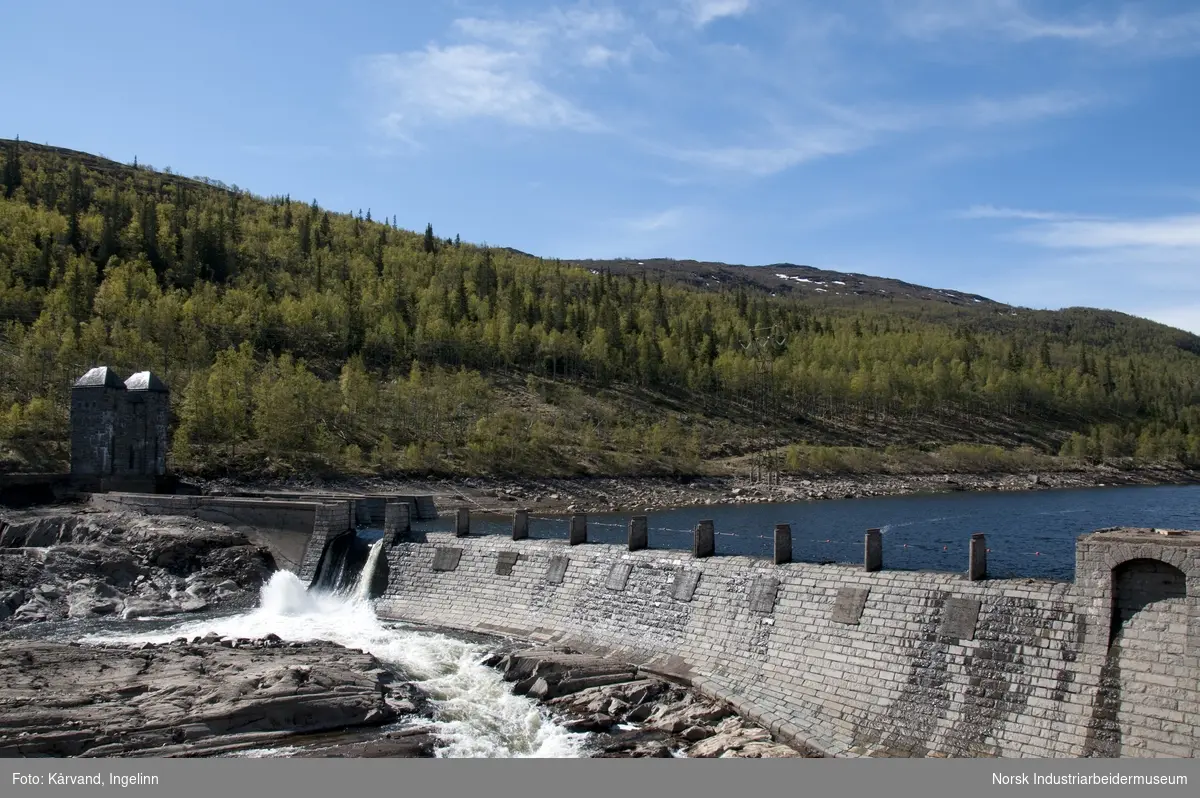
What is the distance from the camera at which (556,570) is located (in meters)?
35.4

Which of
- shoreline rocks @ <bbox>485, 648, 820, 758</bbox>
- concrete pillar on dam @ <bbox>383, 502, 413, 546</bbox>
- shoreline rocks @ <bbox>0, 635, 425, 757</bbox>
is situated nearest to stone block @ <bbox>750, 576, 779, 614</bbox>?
shoreline rocks @ <bbox>485, 648, 820, 758</bbox>

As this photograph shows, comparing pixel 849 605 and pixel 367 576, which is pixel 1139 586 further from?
pixel 367 576

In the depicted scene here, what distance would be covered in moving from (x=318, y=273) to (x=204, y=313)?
36828 millimetres

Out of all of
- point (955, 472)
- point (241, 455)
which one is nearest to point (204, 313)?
point (241, 455)

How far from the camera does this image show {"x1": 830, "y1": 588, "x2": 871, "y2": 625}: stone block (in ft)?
82.5

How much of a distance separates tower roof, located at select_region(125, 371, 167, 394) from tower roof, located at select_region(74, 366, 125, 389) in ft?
2.38

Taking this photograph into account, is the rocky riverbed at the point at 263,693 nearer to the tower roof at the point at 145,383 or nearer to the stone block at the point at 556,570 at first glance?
the stone block at the point at 556,570

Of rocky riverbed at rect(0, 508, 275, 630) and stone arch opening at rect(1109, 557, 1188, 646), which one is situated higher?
stone arch opening at rect(1109, 557, 1188, 646)

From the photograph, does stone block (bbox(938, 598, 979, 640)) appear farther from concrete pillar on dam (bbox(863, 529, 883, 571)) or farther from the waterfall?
the waterfall

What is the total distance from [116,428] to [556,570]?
33886mm

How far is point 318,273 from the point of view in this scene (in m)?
158

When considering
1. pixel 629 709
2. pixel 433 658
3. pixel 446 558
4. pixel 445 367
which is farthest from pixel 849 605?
pixel 445 367

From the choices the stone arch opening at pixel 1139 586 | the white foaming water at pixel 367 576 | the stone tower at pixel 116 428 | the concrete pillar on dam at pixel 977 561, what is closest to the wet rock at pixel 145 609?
the white foaming water at pixel 367 576

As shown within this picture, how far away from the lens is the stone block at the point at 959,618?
2241 centimetres
